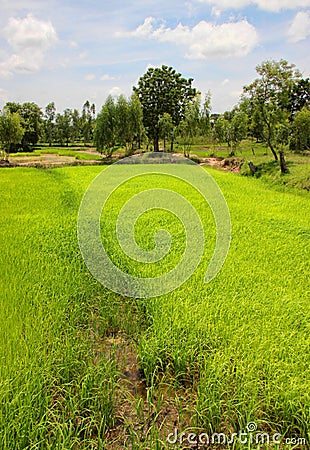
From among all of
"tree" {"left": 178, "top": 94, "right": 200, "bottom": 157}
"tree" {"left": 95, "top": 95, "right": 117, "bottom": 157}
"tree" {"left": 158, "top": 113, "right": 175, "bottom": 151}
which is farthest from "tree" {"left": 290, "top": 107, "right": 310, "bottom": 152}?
"tree" {"left": 95, "top": 95, "right": 117, "bottom": 157}

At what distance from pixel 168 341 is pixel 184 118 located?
84.7 feet

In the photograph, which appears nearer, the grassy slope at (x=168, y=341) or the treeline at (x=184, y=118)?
the grassy slope at (x=168, y=341)

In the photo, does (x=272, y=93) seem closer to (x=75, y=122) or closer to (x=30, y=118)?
(x=30, y=118)

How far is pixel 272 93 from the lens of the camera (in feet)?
49.8

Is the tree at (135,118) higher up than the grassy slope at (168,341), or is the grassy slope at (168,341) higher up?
the tree at (135,118)

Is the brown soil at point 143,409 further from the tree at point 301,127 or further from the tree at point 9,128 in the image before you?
the tree at point 9,128

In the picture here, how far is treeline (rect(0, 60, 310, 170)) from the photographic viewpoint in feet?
50.1

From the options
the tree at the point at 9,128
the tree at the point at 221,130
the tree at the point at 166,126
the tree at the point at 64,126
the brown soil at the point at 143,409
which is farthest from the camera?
the tree at the point at 64,126

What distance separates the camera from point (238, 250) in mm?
5180

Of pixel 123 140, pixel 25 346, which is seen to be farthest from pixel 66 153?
pixel 25 346

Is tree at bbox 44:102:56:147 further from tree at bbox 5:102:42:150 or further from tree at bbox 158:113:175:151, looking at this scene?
tree at bbox 158:113:175:151

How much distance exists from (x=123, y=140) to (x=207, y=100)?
629 centimetres

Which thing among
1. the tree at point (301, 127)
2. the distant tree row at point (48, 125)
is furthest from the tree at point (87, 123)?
the tree at point (301, 127)

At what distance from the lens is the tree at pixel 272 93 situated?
48.9 feet
